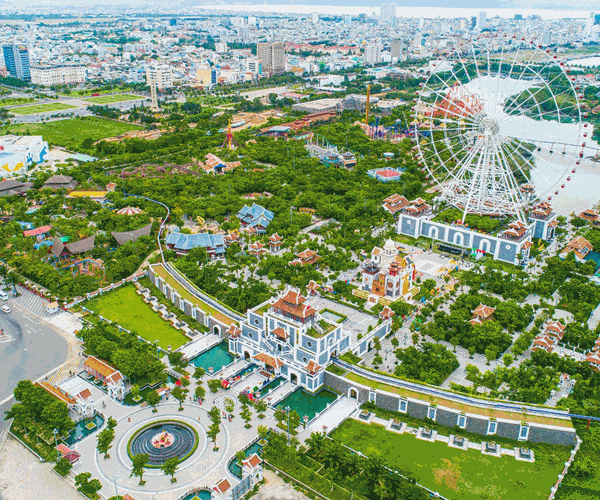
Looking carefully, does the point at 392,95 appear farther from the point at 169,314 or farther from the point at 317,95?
the point at 169,314

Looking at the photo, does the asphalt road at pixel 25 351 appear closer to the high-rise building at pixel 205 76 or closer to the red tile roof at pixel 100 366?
the red tile roof at pixel 100 366

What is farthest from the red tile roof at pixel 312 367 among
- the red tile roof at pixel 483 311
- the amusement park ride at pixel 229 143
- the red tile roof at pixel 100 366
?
the amusement park ride at pixel 229 143

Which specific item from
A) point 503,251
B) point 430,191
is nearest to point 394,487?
point 503,251

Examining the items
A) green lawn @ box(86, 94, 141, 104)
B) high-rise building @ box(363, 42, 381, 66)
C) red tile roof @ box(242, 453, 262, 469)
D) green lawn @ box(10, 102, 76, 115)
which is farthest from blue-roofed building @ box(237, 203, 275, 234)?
high-rise building @ box(363, 42, 381, 66)

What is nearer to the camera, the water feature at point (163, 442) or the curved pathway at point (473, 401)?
the water feature at point (163, 442)

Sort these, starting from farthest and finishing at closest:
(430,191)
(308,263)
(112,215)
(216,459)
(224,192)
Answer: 1. (430,191)
2. (224,192)
3. (112,215)
4. (308,263)
5. (216,459)

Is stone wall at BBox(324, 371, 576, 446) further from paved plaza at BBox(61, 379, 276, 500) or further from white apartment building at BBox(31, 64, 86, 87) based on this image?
white apartment building at BBox(31, 64, 86, 87)
